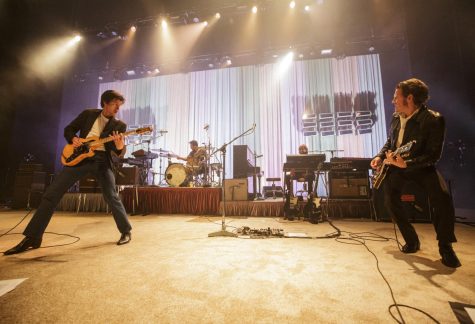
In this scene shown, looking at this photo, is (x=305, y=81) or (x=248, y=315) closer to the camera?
(x=248, y=315)

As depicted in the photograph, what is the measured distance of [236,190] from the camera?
19.7 ft

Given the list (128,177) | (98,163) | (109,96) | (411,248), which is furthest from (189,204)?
(411,248)

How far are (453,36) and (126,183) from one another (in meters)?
9.83

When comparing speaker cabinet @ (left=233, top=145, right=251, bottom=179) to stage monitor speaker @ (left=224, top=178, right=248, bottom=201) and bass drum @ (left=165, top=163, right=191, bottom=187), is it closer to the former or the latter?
stage monitor speaker @ (left=224, top=178, right=248, bottom=201)

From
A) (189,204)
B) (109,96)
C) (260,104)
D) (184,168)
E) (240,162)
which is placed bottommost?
(189,204)

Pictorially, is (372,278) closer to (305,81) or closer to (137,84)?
(305,81)

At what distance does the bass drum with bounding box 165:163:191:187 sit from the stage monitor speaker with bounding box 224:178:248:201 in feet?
4.70

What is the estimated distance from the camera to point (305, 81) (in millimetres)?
10391

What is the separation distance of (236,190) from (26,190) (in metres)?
6.30

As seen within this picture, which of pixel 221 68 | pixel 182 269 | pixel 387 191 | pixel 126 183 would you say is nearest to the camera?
pixel 182 269

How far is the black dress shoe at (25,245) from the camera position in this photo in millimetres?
2250

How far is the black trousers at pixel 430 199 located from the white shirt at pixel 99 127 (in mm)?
3278

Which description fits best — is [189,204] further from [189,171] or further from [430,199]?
[430,199]

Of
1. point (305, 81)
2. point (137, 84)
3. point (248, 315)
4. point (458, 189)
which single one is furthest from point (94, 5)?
point (458, 189)
